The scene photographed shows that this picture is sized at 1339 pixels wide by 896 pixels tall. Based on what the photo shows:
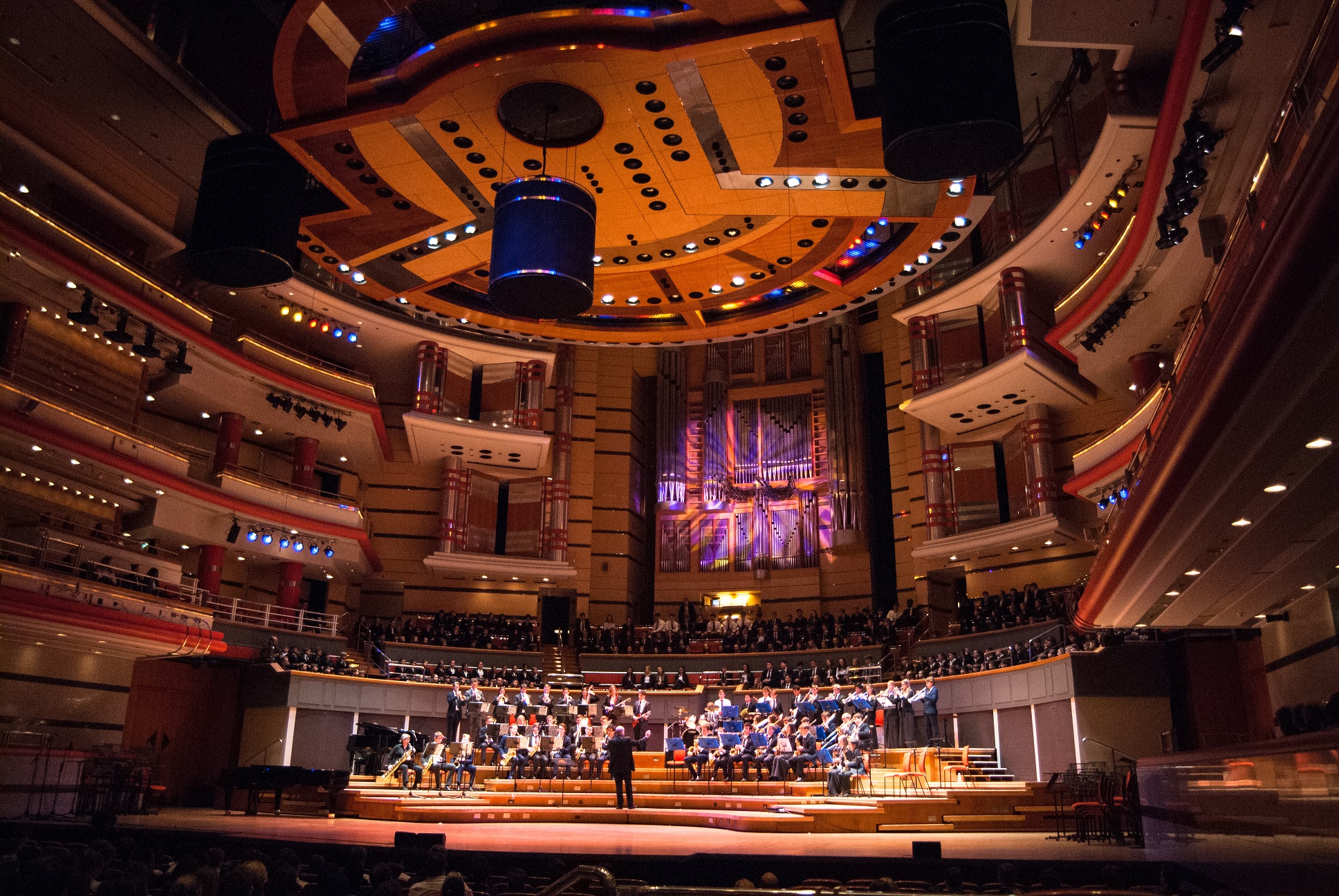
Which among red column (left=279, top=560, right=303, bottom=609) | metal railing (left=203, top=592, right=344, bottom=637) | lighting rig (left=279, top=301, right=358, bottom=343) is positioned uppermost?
lighting rig (left=279, top=301, right=358, bottom=343)

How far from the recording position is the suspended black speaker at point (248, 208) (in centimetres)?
858

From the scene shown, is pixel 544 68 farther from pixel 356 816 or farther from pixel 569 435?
pixel 569 435

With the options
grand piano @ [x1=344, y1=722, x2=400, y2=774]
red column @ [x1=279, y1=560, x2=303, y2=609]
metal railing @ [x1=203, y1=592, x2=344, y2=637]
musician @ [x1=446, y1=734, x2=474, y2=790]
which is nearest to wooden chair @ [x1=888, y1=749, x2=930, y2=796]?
musician @ [x1=446, y1=734, x2=474, y2=790]

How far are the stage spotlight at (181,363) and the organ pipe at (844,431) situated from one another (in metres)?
12.5

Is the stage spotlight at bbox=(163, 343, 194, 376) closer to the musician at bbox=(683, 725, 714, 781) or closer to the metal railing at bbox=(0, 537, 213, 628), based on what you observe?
the metal railing at bbox=(0, 537, 213, 628)

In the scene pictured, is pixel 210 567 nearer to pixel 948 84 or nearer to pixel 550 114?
pixel 550 114

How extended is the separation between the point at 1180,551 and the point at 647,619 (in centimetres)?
1604

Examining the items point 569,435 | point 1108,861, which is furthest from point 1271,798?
point 569,435

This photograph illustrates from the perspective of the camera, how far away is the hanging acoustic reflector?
7750 mm

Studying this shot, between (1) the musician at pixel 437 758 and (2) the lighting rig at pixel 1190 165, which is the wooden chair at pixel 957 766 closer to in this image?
(1) the musician at pixel 437 758

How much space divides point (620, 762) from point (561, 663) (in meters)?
9.61

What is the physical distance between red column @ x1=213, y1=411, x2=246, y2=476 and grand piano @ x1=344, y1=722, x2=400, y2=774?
6.16 metres

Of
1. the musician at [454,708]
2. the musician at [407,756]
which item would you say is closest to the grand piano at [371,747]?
the musician at [407,756]

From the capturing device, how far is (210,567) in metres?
17.1
